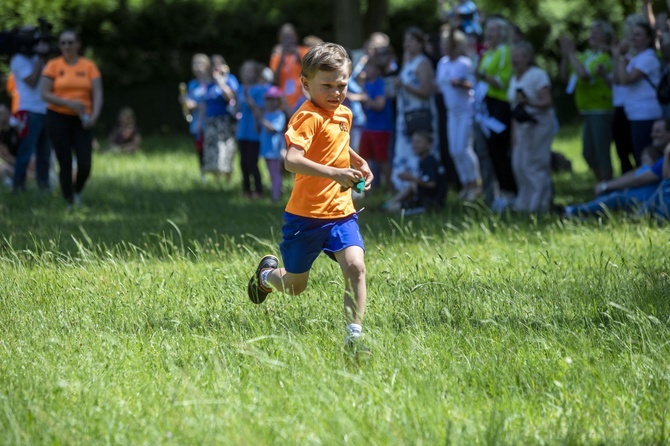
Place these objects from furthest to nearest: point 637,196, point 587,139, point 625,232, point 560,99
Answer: point 560,99 < point 587,139 < point 637,196 < point 625,232

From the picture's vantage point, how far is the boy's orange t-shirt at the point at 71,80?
12359 mm

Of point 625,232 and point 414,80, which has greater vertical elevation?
point 414,80

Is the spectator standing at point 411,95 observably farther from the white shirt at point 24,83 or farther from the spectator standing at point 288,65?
the white shirt at point 24,83

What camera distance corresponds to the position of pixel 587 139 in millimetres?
12938

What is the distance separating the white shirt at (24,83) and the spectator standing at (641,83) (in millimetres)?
7477

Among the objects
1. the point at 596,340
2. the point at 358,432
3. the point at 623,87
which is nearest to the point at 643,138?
the point at 623,87

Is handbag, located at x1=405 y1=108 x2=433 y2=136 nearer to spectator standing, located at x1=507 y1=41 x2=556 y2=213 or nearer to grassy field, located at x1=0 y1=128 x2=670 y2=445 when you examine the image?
spectator standing, located at x1=507 y1=41 x2=556 y2=213

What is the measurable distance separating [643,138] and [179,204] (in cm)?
555

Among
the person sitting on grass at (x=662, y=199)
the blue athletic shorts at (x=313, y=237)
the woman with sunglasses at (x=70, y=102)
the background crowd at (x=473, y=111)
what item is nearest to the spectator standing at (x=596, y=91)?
the background crowd at (x=473, y=111)

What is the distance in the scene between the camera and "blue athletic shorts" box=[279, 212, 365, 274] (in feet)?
19.5

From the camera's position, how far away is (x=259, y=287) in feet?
21.9

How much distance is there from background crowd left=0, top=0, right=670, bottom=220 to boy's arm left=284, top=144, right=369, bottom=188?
5.30 metres

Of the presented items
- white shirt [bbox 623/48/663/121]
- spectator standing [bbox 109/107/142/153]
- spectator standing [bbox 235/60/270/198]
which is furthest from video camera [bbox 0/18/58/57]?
spectator standing [bbox 109/107/142/153]

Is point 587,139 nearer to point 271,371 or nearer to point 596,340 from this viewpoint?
point 596,340
